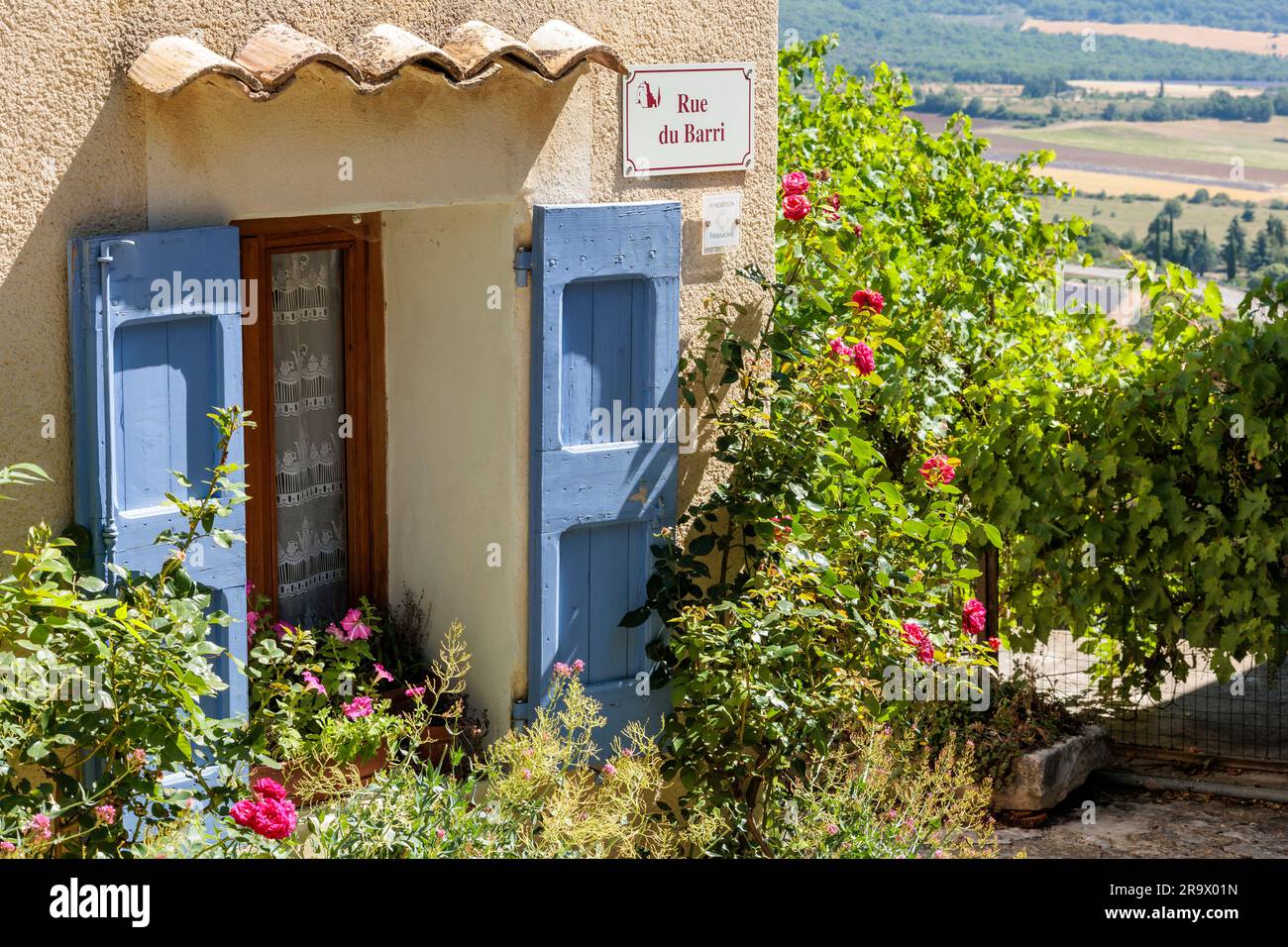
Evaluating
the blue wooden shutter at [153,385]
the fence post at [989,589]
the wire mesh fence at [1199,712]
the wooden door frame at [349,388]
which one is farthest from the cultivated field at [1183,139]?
the blue wooden shutter at [153,385]

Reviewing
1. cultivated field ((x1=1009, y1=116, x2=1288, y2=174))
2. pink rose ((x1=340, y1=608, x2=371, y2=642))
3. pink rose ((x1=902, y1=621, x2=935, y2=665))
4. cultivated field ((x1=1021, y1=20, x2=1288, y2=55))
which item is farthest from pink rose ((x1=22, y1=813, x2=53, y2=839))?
cultivated field ((x1=1021, y1=20, x2=1288, y2=55))

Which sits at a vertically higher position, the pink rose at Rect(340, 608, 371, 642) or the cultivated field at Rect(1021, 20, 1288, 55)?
the cultivated field at Rect(1021, 20, 1288, 55)

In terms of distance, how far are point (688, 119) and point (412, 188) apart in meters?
1.17

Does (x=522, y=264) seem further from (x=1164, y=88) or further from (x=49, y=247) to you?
(x=1164, y=88)

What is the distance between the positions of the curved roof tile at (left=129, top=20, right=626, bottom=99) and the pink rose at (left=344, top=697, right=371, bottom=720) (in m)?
1.83

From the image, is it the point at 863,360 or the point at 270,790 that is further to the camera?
the point at 863,360

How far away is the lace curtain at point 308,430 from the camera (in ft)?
18.3

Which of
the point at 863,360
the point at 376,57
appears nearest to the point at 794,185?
the point at 863,360

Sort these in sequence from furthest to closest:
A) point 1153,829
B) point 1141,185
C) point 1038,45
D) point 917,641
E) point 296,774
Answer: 1. point 1038,45
2. point 1141,185
3. point 1153,829
4. point 917,641
5. point 296,774

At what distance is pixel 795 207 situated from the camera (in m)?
6.14

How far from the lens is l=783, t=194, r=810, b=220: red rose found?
6.13 m

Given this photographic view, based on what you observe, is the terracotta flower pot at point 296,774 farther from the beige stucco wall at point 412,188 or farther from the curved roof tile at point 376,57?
the curved roof tile at point 376,57

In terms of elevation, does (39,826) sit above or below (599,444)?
below

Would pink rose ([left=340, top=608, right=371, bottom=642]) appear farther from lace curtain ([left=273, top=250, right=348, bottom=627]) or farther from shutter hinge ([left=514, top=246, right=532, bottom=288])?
shutter hinge ([left=514, top=246, right=532, bottom=288])
